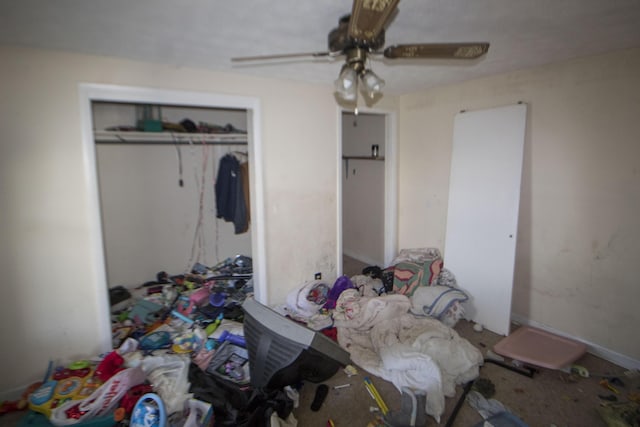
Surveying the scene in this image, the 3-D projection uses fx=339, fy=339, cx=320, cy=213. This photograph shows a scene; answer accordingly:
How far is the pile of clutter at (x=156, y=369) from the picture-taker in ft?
6.48

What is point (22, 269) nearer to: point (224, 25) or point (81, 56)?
point (81, 56)

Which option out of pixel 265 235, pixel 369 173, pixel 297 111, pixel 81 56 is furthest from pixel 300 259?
pixel 81 56

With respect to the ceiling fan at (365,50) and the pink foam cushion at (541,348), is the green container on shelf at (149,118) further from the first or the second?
the pink foam cushion at (541,348)

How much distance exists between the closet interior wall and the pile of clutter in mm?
578

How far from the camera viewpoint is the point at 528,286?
10.0 ft

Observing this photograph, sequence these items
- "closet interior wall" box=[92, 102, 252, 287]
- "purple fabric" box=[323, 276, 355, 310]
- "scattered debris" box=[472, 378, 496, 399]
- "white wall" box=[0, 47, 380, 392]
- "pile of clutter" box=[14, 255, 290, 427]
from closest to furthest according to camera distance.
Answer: "pile of clutter" box=[14, 255, 290, 427] < "white wall" box=[0, 47, 380, 392] < "scattered debris" box=[472, 378, 496, 399] < "purple fabric" box=[323, 276, 355, 310] < "closet interior wall" box=[92, 102, 252, 287]

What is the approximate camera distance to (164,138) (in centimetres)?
382

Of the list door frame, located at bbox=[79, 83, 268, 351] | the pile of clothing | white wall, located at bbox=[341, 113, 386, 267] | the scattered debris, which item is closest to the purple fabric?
the pile of clothing

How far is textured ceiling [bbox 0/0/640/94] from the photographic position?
162cm

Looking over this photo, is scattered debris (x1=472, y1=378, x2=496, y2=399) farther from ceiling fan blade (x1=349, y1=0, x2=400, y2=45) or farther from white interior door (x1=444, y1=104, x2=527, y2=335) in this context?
ceiling fan blade (x1=349, y1=0, x2=400, y2=45)

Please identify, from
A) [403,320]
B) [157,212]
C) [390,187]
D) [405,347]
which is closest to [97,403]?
[405,347]

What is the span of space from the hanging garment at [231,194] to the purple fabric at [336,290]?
1.37 metres

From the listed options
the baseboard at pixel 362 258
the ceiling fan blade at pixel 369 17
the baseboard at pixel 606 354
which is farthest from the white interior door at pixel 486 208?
the ceiling fan blade at pixel 369 17

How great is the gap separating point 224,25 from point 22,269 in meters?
2.05
